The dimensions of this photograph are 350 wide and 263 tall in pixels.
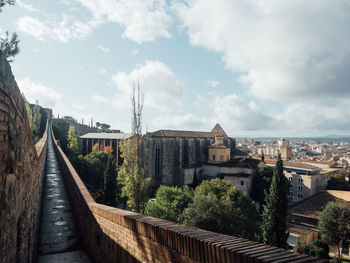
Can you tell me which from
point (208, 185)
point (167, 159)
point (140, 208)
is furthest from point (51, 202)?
point (167, 159)

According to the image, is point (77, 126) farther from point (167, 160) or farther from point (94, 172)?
point (94, 172)

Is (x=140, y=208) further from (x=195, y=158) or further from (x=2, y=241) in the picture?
(x=195, y=158)

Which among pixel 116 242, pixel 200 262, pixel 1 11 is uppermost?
pixel 1 11

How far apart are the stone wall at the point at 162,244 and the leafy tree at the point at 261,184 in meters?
35.9

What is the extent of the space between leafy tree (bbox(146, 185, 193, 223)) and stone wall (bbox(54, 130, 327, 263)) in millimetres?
16004

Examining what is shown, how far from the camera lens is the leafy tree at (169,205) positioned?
810 inches

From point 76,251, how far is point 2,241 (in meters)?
3.95

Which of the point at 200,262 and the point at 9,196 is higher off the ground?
the point at 9,196

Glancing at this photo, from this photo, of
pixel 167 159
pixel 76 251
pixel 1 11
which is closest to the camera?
pixel 76 251

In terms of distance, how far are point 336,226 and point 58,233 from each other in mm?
29240

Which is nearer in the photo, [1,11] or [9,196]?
[9,196]

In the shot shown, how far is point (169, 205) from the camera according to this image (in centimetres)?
2217

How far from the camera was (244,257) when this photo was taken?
182cm

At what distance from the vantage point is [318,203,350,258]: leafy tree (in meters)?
25.2
